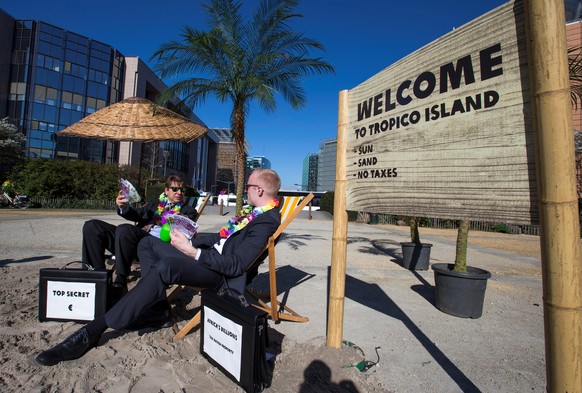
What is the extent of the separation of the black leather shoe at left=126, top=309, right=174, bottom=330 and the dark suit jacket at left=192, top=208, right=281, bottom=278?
26.7 inches

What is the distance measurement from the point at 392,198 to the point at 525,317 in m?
2.60

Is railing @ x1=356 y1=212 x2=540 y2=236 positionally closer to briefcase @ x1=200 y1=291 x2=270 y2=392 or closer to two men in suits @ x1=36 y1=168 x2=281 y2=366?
two men in suits @ x1=36 y1=168 x2=281 y2=366

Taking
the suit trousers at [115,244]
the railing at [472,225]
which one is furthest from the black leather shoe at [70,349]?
the railing at [472,225]

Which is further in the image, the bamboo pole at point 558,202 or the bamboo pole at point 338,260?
the bamboo pole at point 338,260

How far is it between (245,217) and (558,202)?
6.98 feet

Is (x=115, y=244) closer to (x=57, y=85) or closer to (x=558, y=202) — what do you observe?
(x=558, y=202)

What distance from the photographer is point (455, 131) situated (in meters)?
1.49

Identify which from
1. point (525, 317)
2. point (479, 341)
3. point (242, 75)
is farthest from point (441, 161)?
point (242, 75)

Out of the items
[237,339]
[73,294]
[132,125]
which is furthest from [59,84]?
[237,339]

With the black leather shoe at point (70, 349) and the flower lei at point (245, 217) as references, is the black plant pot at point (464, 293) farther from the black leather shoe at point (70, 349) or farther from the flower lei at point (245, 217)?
the black leather shoe at point (70, 349)

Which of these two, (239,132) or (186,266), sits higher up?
(239,132)

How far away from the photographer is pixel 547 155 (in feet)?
3.34

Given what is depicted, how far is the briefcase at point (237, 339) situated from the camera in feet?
5.31

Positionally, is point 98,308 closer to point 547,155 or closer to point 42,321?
point 42,321
